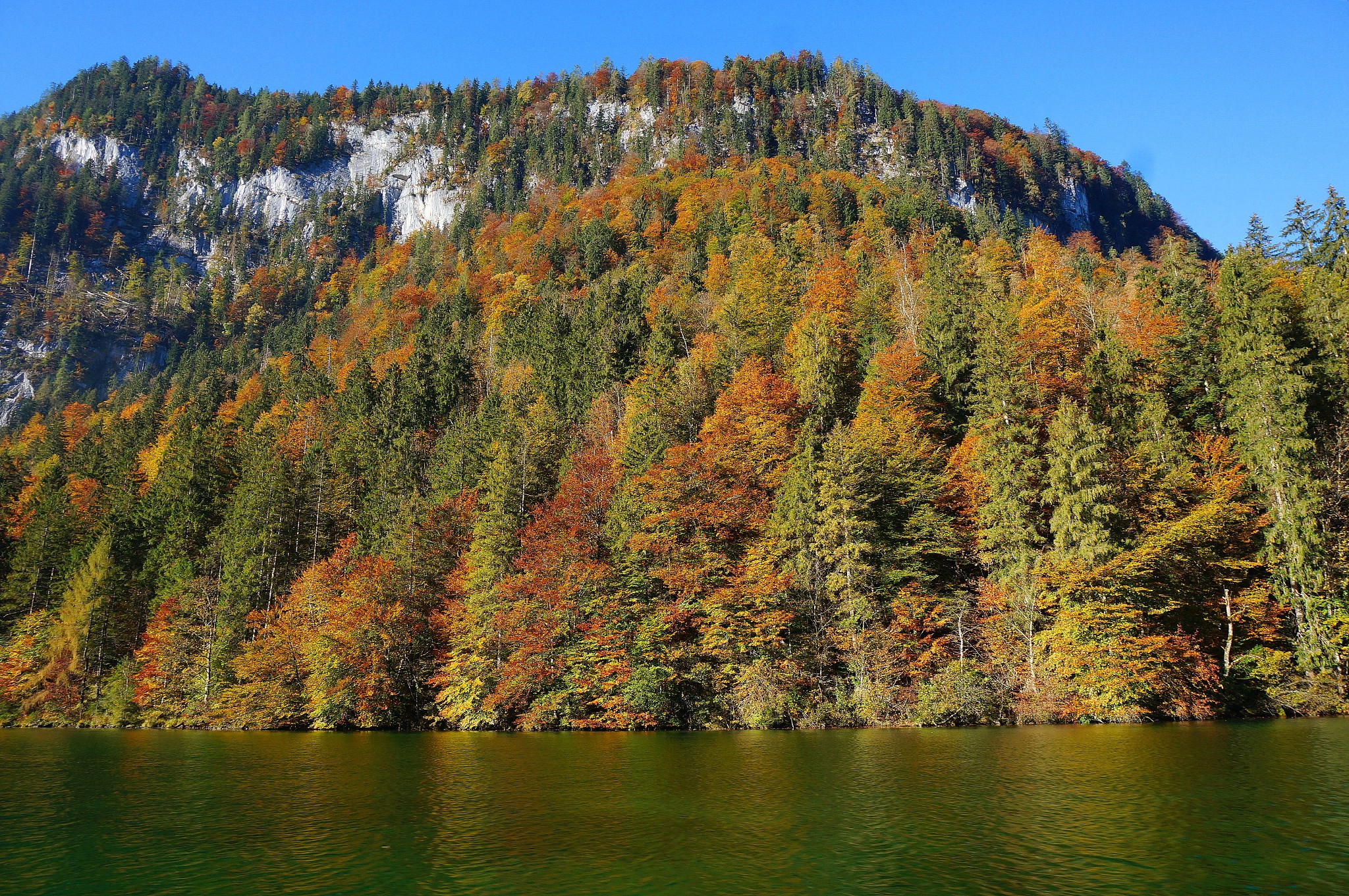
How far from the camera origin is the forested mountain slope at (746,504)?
37875 millimetres

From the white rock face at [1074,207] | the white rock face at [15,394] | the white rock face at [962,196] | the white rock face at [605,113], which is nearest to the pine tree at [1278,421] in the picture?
the white rock face at [962,196]

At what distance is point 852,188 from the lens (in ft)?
371

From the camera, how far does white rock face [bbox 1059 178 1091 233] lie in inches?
6191

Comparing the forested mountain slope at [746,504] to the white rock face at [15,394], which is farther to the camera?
the white rock face at [15,394]

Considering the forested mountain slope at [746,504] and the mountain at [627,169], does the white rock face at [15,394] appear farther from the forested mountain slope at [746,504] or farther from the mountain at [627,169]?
the forested mountain slope at [746,504]

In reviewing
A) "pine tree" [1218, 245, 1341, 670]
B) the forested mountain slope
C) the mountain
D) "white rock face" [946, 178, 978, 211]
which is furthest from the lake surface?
"white rock face" [946, 178, 978, 211]

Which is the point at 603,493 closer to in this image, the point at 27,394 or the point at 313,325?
the point at 313,325

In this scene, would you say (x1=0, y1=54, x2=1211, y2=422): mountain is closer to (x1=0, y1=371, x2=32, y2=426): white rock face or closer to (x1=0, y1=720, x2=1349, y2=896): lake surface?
(x1=0, y1=371, x2=32, y2=426): white rock face

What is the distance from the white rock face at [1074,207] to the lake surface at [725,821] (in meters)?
152

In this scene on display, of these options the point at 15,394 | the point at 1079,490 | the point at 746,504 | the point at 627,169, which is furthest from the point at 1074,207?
the point at 15,394

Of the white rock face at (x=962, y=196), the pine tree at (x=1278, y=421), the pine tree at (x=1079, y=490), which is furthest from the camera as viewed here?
the white rock face at (x=962, y=196)

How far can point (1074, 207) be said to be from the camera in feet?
527

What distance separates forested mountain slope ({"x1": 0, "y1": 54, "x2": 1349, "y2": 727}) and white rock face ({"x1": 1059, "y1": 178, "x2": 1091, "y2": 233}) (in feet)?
208

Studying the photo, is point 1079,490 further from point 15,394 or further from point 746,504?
point 15,394
